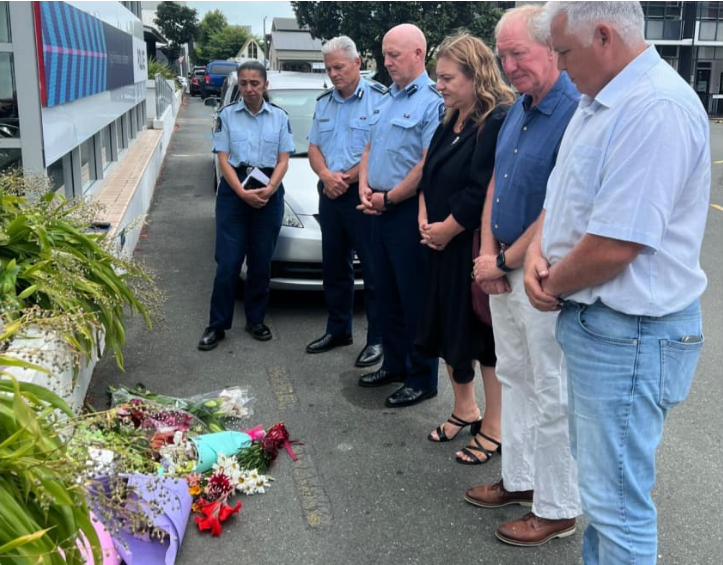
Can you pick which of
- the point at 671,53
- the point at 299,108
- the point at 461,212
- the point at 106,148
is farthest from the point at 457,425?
the point at 671,53

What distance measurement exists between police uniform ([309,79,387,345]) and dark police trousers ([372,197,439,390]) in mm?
278

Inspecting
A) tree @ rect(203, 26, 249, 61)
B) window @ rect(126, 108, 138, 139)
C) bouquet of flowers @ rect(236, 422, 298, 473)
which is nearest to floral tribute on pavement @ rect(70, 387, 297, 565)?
bouquet of flowers @ rect(236, 422, 298, 473)

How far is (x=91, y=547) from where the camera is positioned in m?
2.31

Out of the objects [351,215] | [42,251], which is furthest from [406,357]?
[42,251]

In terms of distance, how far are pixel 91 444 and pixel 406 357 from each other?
241 cm

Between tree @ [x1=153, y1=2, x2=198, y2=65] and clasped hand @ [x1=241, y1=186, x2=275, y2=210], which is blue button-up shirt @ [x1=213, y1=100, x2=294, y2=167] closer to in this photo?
clasped hand @ [x1=241, y1=186, x2=275, y2=210]

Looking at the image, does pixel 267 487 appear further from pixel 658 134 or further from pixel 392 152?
pixel 658 134

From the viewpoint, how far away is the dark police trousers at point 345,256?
506cm

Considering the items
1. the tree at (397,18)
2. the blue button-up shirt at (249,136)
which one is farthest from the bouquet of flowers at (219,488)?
the tree at (397,18)

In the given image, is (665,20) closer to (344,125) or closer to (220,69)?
(220,69)

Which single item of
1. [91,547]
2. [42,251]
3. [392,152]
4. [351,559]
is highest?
[392,152]

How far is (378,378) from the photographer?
487 cm

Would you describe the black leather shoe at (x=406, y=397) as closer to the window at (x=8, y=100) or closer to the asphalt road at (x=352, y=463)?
the asphalt road at (x=352, y=463)

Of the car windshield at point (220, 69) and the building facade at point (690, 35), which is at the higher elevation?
the building facade at point (690, 35)
